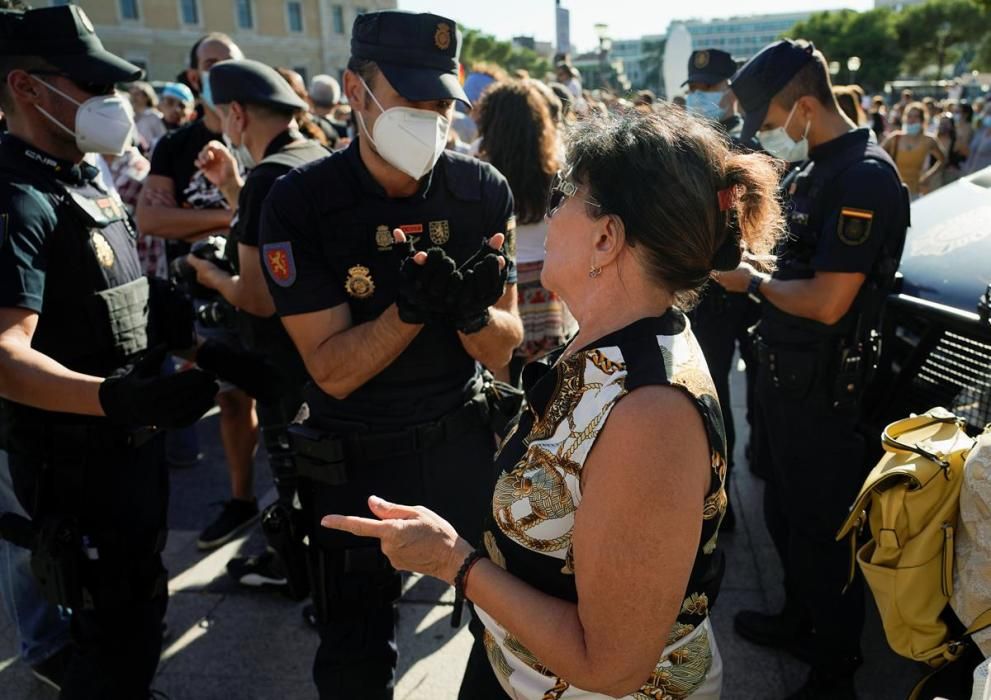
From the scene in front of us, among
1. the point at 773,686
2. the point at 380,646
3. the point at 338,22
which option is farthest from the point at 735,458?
the point at 338,22

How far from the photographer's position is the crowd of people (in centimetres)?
137

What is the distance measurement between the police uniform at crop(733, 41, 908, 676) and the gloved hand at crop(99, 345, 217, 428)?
198 centimetres

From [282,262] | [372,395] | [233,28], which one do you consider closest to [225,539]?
[372,395]

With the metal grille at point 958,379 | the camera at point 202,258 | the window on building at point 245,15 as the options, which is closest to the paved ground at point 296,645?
the metal grille at point 958,379

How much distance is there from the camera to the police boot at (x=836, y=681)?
2557mm

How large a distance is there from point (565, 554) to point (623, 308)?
476mm

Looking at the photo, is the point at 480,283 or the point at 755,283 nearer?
the point at 480,283

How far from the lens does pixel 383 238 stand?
86.9 inches

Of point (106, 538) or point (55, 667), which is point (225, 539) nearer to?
point (55, 667)

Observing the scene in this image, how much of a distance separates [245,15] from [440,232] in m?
54.9

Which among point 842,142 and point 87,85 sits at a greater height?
point 87,85

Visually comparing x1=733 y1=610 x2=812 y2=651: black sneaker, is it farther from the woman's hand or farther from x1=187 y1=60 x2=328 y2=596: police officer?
the woman's hand

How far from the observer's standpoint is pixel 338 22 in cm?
5550

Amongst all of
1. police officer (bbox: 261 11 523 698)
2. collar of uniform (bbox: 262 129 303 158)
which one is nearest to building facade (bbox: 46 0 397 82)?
collar of uniform (bbox: 262 129 303 158)
